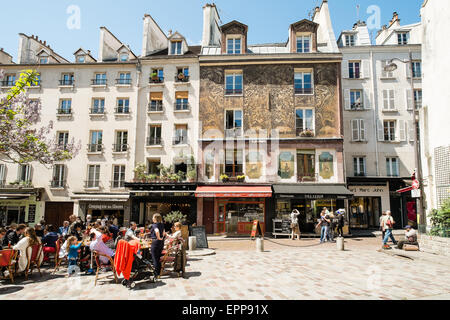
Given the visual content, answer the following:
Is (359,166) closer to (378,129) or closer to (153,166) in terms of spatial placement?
(378,129)

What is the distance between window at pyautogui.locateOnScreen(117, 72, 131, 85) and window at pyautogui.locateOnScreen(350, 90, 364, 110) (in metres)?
16.8

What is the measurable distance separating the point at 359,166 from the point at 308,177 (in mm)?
5240

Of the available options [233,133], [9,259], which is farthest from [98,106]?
[9,259]

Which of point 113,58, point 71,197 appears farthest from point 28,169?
point 113,58

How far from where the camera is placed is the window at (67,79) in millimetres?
21781

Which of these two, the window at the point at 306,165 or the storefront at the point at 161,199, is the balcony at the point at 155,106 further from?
the window at the point at 306,165

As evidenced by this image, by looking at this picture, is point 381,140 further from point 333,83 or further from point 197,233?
point 197,233

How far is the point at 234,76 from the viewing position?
20453mm

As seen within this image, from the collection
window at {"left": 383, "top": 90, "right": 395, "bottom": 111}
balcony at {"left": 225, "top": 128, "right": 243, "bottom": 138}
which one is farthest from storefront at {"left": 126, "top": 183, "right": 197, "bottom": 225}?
window at {"left": 383, "top": 90, "right": 395, "bottom": 111}

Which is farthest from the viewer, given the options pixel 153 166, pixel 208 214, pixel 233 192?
pixel 153 166

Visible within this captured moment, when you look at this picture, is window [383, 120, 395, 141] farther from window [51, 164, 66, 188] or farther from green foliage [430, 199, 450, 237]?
window [51, 164, 66, 188]

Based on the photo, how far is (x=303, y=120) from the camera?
64.2 ft

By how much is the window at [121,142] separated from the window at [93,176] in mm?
1892

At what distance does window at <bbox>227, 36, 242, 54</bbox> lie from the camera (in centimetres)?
2095
